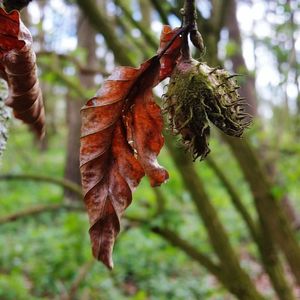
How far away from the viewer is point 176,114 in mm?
725

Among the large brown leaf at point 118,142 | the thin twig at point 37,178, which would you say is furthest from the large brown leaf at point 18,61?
the thin twig at point 37,178

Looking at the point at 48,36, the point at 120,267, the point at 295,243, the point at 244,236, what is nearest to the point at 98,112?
the point at 295,243

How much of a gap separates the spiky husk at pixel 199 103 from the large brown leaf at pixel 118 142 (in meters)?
0.03

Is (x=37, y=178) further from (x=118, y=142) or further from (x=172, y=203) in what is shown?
(x=172, y=203)

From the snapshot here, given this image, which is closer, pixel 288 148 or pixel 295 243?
pixel 295 243

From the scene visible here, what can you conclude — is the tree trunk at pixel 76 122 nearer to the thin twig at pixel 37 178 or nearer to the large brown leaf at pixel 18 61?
the thin twig at pixel 37 178

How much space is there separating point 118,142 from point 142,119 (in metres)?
0.05

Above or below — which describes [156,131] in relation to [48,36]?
below

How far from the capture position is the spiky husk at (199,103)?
0.70m

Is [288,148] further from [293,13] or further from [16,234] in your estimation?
[16,234]

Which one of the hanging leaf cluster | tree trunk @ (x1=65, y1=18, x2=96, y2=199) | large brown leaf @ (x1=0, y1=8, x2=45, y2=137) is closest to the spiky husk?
the hanging leaf cluster

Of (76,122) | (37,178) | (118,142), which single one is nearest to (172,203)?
(37,178)

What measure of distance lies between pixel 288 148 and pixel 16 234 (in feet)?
18.7

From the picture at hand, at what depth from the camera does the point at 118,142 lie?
0.74m
